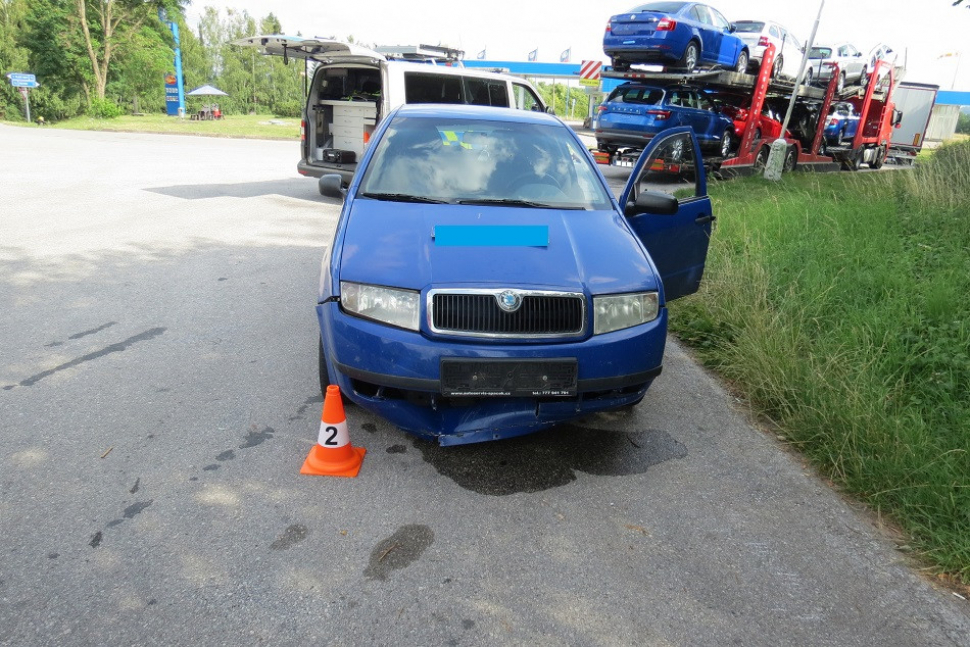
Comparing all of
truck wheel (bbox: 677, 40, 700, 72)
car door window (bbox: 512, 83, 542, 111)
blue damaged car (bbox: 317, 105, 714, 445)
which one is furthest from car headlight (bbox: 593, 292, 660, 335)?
truck wheel (bbox: 677, 40, 700, 72)

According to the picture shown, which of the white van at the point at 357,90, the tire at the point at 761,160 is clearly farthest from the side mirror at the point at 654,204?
the tire at the point at 761,160

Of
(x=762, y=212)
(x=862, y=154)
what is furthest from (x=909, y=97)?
(x=762, y=212)

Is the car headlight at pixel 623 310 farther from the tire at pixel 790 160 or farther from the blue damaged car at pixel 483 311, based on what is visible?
the tire at pixel 790 160

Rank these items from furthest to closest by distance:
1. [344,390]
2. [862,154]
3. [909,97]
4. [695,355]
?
[909,97] < [862,154] < [695,355] < [344,390]

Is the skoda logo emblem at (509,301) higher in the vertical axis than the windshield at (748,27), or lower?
lower

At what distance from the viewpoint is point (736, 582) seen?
261cm

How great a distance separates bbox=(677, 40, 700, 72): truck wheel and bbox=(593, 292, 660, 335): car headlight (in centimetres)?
1161

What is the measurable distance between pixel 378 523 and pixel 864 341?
11.1 ft

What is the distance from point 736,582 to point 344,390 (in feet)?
6.32

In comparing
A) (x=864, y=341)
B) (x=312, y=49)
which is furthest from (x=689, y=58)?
(x=864, y=341)

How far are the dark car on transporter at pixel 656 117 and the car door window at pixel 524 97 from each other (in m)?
3.29

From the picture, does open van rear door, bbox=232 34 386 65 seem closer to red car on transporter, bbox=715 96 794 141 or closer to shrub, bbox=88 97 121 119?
red car on transporter, bbox=715 96 794 141

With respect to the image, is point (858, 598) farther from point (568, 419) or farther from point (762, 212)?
point (762, 212)

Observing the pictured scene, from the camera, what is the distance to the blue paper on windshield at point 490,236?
3436 mm
